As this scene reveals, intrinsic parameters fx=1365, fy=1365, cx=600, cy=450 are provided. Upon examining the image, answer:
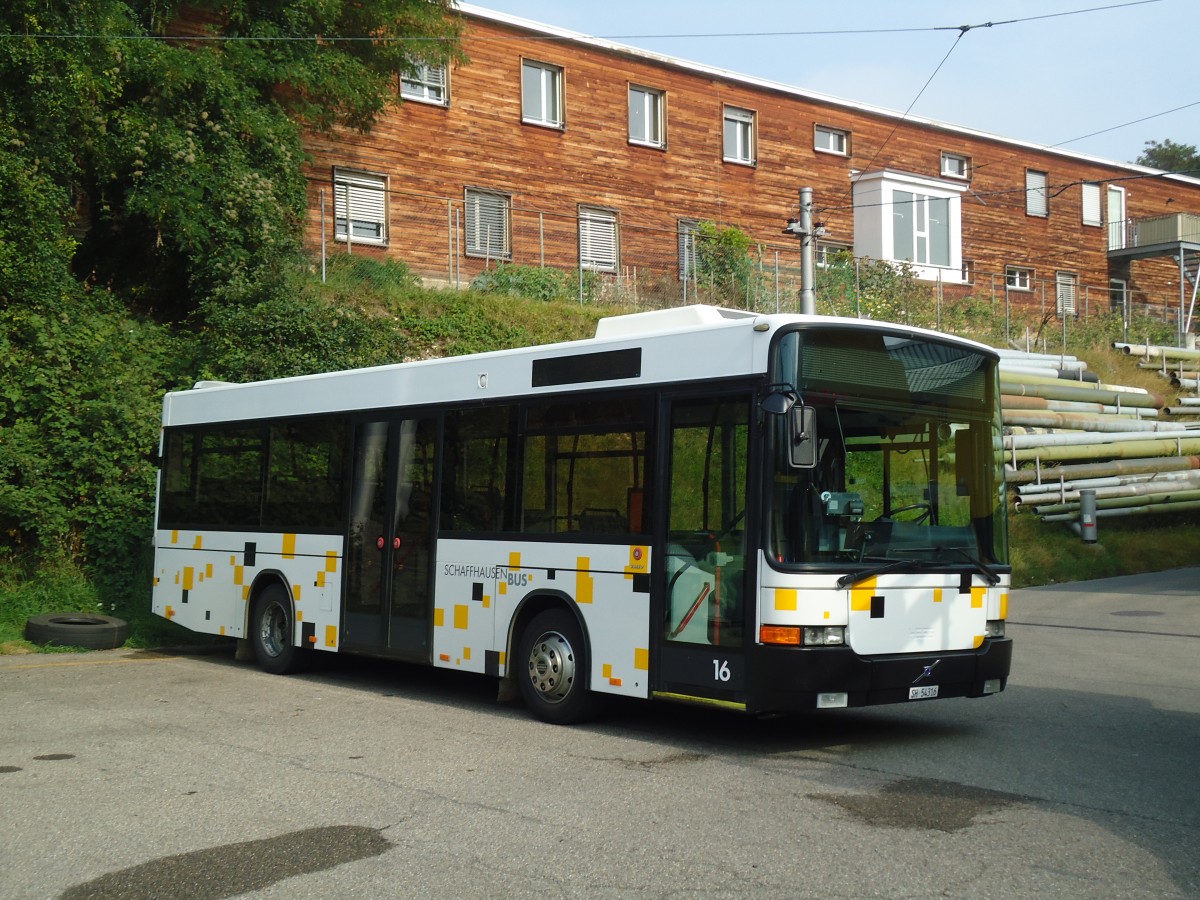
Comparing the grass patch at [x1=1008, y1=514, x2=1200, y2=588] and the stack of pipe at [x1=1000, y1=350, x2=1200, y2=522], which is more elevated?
the stack of pipe at [x1=1000, y1=350, x2=1200, y2=522]

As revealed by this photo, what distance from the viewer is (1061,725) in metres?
9.85

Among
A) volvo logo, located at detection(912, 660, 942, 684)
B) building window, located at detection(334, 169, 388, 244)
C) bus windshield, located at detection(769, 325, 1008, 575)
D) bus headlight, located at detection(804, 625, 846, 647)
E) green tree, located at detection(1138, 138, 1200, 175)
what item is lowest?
volvo logo, located at detection(912, 660, 942, 684)

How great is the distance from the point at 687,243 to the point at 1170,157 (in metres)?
59.1

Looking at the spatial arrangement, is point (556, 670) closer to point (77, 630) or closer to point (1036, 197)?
point (77, 630)

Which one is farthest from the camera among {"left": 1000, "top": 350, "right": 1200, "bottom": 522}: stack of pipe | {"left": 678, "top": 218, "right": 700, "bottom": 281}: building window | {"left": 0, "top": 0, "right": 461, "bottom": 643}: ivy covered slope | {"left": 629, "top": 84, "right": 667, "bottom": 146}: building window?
{"left": 629, "top": 84, "right": 667, "bottom": 146}: building window

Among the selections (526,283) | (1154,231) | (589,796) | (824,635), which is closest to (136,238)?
(526,283)

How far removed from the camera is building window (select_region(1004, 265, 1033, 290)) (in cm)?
4250

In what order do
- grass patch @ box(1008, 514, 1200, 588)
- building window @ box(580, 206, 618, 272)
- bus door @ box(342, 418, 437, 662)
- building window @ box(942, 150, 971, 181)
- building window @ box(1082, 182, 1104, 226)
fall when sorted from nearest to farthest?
1. bus door @ box(342, 418, 437, 662)
2. grass patch @ box(1008, 514, 1200, 588)
3. building window @ box(580, 206, 618, 272)
4. building window @ box(942, 150, 971, 181)
5. building window @ box(1082, 182, 1104, 226)

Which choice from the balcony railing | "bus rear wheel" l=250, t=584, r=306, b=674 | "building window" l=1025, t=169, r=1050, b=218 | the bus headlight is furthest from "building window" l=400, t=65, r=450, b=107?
the balcony railing

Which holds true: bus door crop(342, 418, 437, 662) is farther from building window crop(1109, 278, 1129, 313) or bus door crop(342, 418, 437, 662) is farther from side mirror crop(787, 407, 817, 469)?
building window crop(1109, 278, 1129, 313)

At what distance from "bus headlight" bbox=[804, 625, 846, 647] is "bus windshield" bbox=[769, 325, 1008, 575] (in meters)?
0.40

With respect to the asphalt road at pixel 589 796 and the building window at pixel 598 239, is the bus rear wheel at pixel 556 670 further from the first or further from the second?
the building window at pixel 598 239

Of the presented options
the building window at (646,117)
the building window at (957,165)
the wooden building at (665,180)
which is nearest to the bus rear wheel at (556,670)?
the wooden building at (665,180)

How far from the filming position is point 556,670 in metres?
10.2
